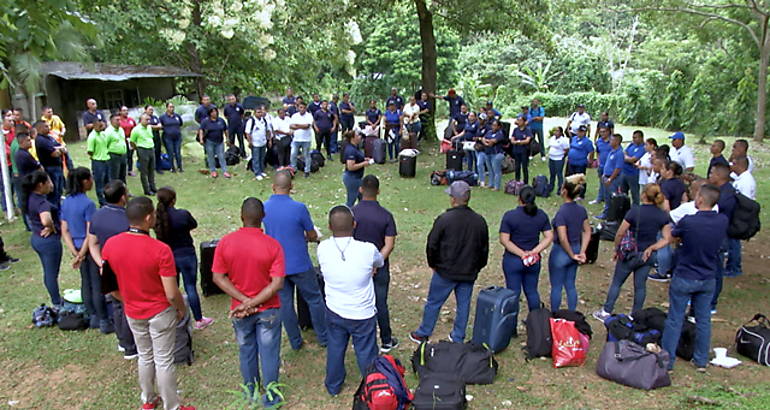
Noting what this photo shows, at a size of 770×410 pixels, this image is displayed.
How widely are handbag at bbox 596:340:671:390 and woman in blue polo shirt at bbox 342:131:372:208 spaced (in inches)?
211

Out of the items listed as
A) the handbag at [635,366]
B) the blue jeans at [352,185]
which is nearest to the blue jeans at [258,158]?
the blue jeans at [352,185]

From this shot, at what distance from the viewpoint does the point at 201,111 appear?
13.6 meters

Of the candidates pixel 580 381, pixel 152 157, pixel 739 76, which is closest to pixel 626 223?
pixel 580 381

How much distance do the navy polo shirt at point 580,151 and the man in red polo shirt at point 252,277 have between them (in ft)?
30.3

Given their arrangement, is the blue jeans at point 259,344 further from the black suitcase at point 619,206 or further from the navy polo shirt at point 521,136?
the navy polo shirt at point 521,136

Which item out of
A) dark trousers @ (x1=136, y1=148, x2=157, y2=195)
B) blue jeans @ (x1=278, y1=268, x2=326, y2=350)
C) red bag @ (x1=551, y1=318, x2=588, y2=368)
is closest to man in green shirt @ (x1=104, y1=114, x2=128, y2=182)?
dark trousers @ (x1=136, y1=148, x2=157, y2=195)

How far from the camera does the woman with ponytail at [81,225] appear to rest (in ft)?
18.8

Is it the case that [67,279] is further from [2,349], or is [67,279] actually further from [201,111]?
[201,111]

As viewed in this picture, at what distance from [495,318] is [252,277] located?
2.63 m

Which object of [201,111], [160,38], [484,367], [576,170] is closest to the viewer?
[484,367]

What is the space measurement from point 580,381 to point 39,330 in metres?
5.98

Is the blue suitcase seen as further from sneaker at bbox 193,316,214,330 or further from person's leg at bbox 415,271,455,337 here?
sneaker at bbox 193,316,214,330

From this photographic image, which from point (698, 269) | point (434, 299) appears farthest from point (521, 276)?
point (698, 269)

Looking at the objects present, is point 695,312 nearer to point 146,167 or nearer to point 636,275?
point 636,275
